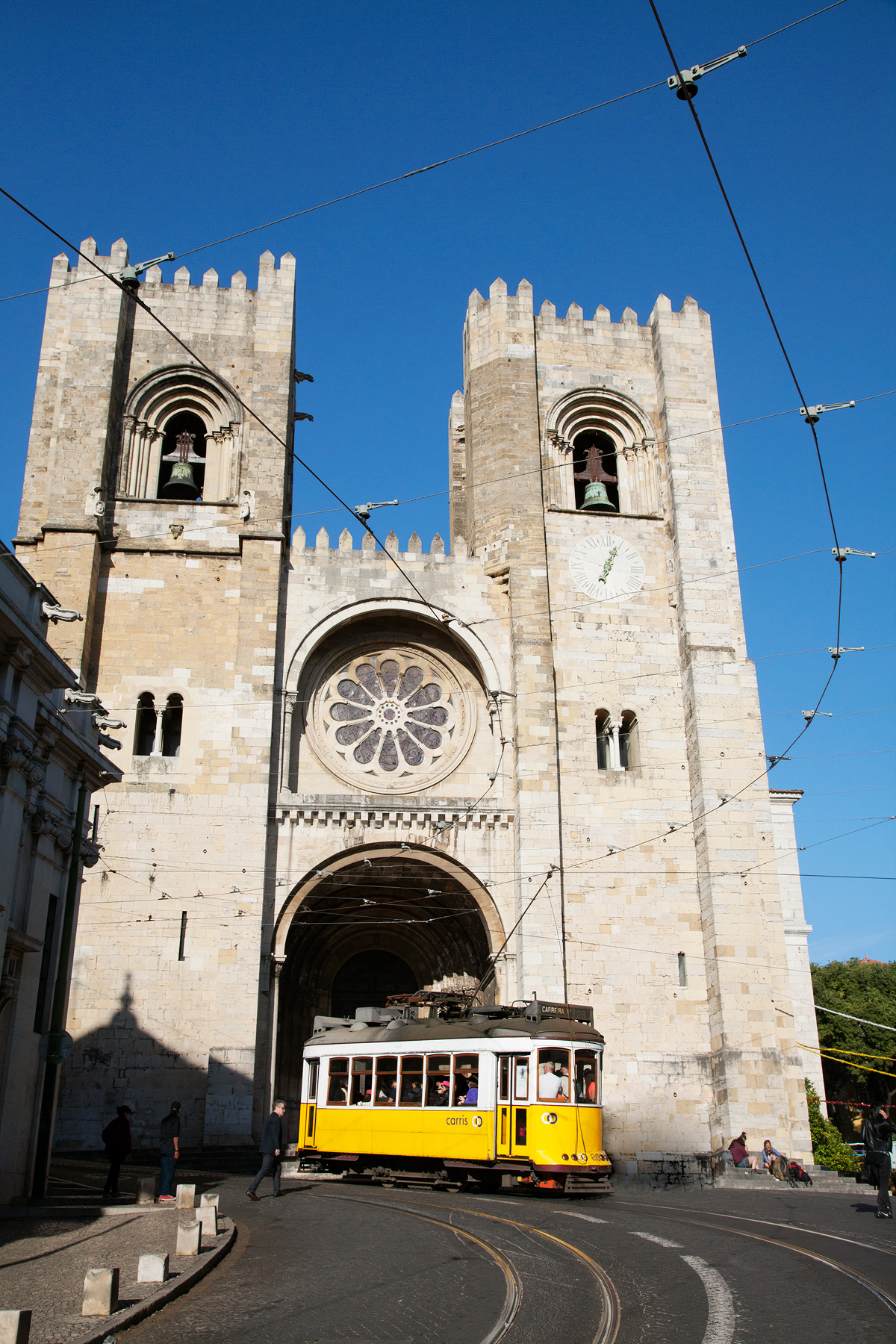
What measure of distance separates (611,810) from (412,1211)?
1084 centimetres

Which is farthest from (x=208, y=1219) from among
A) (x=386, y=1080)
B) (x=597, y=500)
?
(x=597, y=500)

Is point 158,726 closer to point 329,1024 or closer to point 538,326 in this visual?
point 329,1024

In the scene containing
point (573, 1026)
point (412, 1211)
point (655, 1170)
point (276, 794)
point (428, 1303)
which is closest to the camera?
point (428, 1303)

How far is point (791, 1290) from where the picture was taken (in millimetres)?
6871

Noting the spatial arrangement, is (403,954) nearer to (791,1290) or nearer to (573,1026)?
(573,1026)

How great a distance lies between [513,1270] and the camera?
768cm

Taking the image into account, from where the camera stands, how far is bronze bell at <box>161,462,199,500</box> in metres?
23.1

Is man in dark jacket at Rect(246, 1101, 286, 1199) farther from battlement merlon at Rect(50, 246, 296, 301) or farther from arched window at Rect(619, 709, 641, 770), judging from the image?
Answer: battlement merlon at Rect(50, 246, 296, 301)

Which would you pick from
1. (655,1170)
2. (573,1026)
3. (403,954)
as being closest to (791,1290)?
(573,1026)

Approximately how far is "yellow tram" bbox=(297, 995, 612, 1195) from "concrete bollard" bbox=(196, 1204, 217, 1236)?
511cm

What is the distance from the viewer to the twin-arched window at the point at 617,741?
72.3 feet

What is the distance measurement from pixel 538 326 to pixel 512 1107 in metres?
17.4

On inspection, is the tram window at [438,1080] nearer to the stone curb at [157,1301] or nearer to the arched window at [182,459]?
the stone curb at [157,1301]

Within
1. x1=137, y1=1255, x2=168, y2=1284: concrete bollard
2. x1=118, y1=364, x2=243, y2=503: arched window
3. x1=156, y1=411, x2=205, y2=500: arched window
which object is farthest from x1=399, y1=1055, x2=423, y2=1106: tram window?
x1=156, y1=411, x2=205, y2=500: arched window
